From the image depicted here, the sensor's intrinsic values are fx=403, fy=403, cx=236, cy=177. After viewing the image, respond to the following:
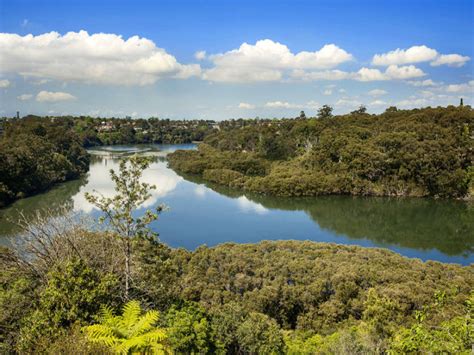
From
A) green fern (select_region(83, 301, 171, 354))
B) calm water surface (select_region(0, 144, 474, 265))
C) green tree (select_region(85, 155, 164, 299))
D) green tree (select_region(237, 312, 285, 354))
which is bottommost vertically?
calm water surface (select_region(0, 144, 474, 265))

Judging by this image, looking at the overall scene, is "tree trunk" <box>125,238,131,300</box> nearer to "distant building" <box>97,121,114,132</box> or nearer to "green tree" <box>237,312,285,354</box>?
"green tree" <box>237,312,285,354</box>

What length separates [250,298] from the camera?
560 inches

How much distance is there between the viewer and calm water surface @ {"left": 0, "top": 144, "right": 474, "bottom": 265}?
27.9 metres

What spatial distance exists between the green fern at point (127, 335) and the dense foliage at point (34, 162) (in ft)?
110

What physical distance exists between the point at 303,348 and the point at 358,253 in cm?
1023

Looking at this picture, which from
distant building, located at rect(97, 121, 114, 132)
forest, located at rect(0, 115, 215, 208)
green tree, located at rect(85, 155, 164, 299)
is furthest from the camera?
distant building, located at rect(97, 121, 114, 132)

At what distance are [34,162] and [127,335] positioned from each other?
138 ft

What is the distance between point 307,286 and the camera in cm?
1478

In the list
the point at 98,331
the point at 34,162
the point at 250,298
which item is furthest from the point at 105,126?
the point at 98,331

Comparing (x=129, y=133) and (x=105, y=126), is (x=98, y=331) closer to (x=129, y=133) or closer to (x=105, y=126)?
(x=129, y=133)

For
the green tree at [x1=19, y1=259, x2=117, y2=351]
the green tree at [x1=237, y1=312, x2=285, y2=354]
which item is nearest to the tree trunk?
the green tree at [x1=19, y1=259, x2=117, y2=351]

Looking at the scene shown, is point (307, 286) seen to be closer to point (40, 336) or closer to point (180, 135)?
point (40, 336)

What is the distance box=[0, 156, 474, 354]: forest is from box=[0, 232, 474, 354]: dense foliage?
0.04 metres

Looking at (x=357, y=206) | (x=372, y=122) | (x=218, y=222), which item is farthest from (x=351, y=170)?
(x=218, y=222)
